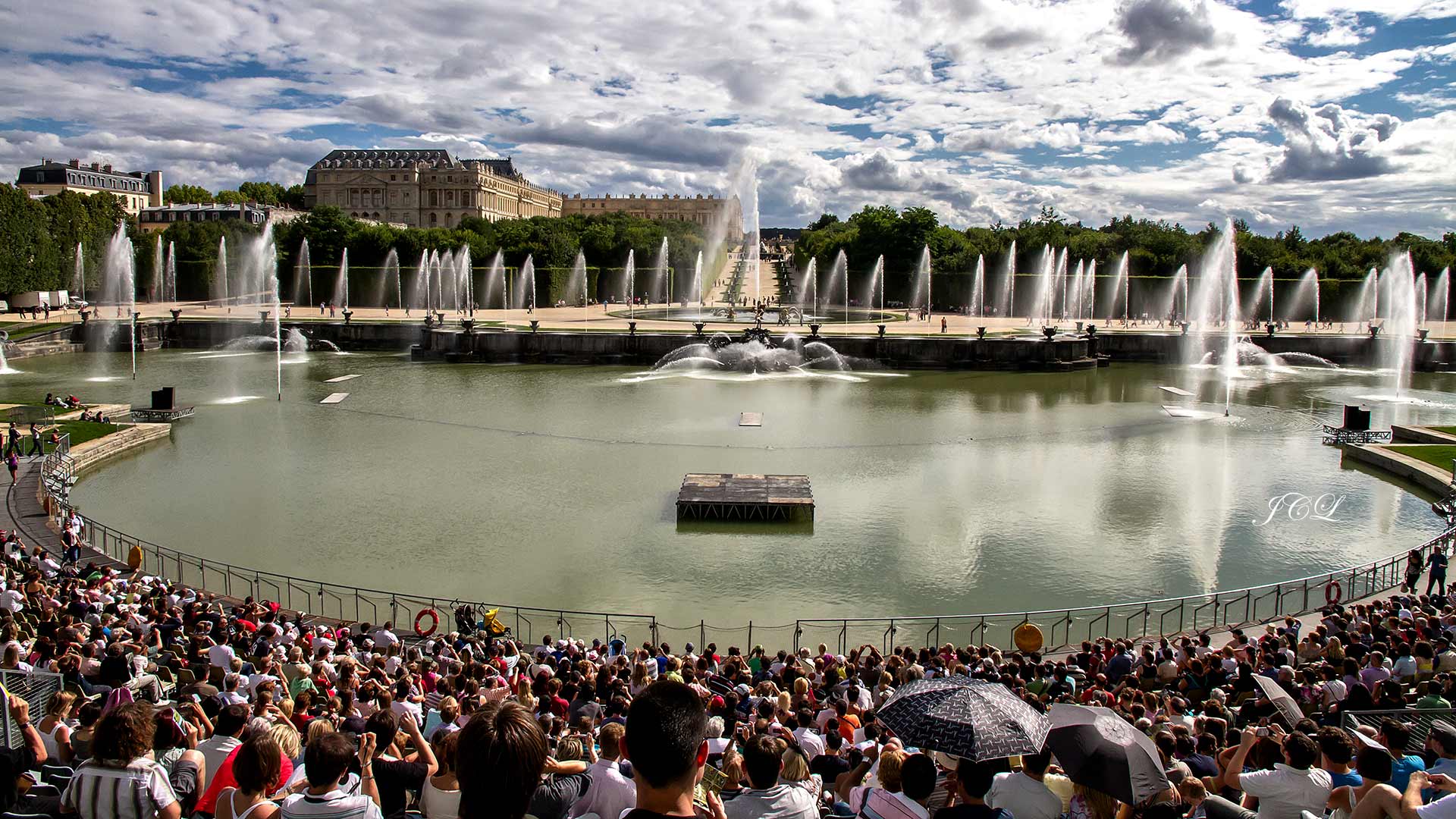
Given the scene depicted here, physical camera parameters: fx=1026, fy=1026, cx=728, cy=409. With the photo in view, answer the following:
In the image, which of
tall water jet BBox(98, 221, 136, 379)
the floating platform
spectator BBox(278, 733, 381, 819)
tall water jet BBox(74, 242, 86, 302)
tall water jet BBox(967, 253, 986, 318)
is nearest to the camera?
spectator BBox(278, 733, 381, 819)

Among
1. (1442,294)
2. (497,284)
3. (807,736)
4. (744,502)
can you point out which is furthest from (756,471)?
(1442,294)


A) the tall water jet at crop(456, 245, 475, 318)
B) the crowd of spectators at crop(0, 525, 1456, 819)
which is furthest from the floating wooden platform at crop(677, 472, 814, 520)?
the tall water jet at crop(456, 245, 475, 318)

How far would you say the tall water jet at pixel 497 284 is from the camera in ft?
297

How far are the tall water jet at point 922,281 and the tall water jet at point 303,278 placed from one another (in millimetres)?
54737

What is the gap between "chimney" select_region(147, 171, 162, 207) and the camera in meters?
180

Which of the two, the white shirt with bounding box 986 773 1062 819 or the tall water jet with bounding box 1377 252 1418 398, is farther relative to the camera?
the tall water jet with bounding box 1377 252 1418 398

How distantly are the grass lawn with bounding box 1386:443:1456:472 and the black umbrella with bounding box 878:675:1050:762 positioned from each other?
25.8 meters

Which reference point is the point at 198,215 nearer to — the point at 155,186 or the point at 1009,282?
the point at 155,186

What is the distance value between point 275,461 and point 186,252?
74999mm

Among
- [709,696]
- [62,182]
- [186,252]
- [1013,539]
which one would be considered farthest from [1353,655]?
[62,182]

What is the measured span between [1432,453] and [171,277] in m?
93.8

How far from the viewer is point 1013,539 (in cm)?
2100

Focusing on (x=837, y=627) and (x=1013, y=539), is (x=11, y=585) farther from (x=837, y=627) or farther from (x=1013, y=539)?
(x=1013, y=539)

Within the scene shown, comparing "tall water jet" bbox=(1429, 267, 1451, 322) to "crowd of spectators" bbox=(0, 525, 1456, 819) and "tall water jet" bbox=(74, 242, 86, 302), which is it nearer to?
"crowd of spectators" bbox=(0, 525, 1456, 819)
